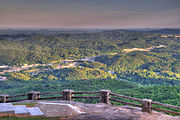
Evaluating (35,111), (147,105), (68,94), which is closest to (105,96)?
(68,94)

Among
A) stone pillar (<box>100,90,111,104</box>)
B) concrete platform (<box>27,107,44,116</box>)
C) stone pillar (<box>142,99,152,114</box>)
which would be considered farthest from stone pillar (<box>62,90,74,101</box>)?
stone pillar (<box>142,99,152,114</box>)

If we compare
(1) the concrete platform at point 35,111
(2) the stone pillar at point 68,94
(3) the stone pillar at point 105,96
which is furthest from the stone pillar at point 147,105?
(1) the concrete platform at point 35,111

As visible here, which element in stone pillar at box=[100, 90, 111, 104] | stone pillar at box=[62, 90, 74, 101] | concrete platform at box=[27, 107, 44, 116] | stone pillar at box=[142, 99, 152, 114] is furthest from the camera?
stone pillar at box=[62, 90, 74, 101]

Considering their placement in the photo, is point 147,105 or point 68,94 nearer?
point 147,105

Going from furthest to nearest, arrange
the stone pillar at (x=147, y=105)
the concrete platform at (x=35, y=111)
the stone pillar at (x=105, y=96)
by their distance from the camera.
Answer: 1. the stone pillar at (x=105, y=96)
2. the stone pillar at (x=147, y=105)
3. the concrete platform at (x=35, y=111)

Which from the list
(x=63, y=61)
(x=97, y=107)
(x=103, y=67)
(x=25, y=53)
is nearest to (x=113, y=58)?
(x=103, y=67)

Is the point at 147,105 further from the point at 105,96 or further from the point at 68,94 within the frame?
the point at 68,94

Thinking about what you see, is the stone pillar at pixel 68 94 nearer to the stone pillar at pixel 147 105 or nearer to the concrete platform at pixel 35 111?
the concrete platform at pixel 35 111

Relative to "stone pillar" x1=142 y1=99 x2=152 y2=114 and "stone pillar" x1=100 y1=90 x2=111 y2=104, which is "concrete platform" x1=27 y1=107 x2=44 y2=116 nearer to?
"stone pillar" x1=100 y1=90 x2=111 y2=104

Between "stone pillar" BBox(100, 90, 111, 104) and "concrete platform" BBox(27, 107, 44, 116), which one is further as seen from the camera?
"stone pillar" BBox(100, 90, 111, 104)

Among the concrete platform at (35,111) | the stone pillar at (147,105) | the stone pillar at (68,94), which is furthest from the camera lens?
the stone pillar at (68,94)

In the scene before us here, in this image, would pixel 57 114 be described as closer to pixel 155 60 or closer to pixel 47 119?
pixel 47 119
